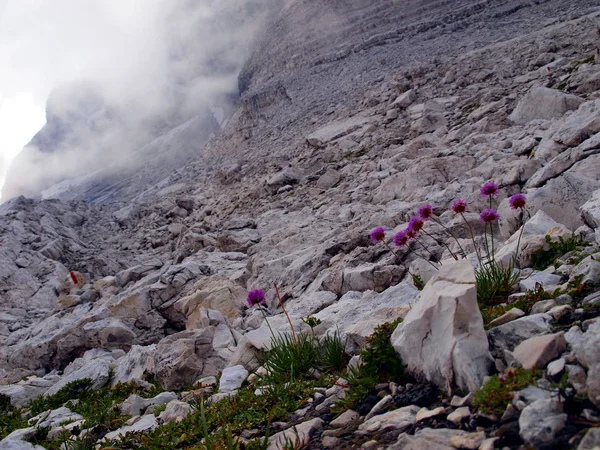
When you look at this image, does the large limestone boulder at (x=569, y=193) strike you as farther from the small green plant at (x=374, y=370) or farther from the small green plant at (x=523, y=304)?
the small green plant at (x=374, y=370)

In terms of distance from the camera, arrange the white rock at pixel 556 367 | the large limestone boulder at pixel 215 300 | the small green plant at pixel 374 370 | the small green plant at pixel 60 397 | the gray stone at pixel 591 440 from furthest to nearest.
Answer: the large limestone boulder at pixel 215 300 → the small green plant at pixel 60 397 → the small green plant at pixel 374 370 → the white rock at pixel 556 367 → the gray stone at pixel 591 440

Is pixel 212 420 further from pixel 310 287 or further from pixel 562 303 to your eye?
pixel 310 287

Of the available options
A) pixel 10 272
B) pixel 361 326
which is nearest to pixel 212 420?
pixel 361 326

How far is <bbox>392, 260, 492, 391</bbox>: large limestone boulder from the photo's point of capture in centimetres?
321

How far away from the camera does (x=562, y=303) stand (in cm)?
373

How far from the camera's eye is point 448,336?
344 cm

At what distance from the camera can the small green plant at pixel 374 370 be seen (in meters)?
3.76

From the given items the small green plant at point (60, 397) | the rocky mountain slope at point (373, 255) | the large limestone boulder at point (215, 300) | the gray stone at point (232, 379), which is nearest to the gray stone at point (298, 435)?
the rocky mountain slope at point (373, 255)

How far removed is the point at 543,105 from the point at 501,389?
1339 cm

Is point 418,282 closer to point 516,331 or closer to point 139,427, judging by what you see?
point 516,331

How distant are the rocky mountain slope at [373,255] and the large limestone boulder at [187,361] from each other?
3 cm

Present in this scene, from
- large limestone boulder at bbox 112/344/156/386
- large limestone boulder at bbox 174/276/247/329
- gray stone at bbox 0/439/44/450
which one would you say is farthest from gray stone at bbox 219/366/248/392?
large limestone boulder at bbox 174/276/247/329

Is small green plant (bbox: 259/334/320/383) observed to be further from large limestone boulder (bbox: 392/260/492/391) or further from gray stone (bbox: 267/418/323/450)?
large limestone boulder (bbox: 392/260/492/391)

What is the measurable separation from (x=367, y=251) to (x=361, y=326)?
15.0ft
